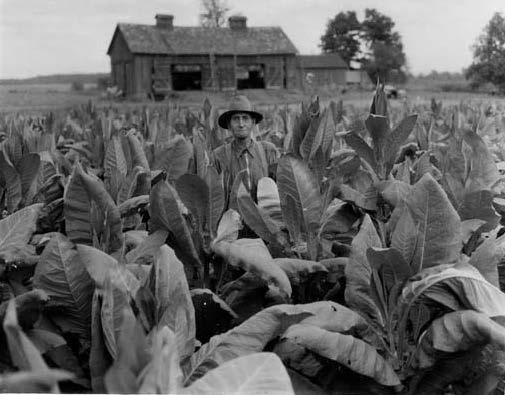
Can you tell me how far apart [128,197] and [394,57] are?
112 feet

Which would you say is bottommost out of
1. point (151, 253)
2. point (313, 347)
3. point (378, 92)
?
point (313, 347)

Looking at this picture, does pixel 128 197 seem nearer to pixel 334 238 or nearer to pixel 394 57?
pixel 334 238

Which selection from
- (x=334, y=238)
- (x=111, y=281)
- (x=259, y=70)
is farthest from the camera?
(x=259, y=70)

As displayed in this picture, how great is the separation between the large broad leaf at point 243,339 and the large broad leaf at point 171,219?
37cm

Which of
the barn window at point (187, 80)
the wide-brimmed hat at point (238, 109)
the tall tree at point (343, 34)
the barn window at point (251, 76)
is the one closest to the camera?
the wide-brimmed hat at point (238, 109)

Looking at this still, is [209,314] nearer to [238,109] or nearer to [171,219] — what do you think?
[171,219]

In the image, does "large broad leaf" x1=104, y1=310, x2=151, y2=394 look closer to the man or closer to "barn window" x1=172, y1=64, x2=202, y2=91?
the man

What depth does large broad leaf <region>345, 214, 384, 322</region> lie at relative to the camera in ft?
5.08

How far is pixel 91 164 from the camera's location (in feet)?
12.5

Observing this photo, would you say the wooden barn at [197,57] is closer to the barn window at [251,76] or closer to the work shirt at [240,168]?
the barn window at [251,76]

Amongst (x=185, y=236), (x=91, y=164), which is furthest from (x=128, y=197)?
(x=91, y=164)

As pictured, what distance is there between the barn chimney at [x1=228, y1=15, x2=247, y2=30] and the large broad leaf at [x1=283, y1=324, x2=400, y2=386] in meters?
31.6

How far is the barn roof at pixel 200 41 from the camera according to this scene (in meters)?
30.7

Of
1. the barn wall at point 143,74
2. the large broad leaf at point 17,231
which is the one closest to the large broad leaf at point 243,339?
the large broad leaf at point 17,231
